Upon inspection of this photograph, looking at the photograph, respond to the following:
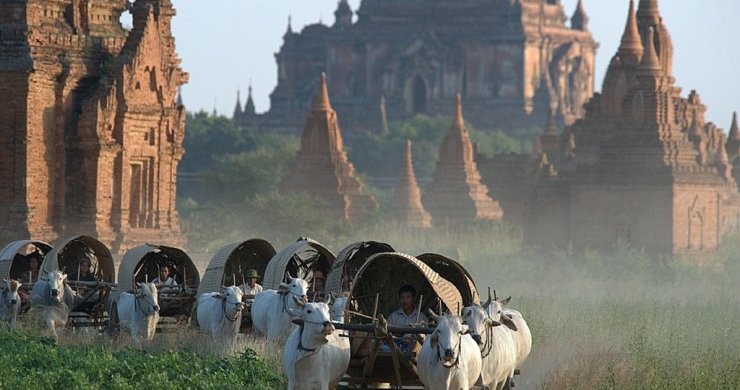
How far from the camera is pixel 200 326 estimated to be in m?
21.3

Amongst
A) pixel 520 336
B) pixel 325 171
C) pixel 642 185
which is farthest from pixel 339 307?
pixel 325 171

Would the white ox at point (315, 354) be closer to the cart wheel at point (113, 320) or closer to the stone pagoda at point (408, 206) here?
the cart wheel at point (113, 320)

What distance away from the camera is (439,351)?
51.6ft

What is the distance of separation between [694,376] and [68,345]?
19.1 ft

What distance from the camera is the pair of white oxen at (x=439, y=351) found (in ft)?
Answer: 51.8

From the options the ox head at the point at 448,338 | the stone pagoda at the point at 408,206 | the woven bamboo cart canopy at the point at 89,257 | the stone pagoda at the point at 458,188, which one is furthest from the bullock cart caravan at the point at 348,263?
the stone pagoda at the point at 458,188

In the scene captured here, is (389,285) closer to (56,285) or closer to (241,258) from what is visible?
(56,285)

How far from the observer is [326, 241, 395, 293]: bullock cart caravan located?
19734 millimetres

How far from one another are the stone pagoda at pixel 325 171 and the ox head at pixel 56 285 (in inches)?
1476

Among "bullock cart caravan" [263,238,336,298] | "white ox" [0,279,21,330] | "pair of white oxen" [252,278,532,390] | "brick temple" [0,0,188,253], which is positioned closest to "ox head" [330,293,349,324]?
"pair of white oxen" [252,278,532,390]

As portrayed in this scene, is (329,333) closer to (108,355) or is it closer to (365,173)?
(108,355)

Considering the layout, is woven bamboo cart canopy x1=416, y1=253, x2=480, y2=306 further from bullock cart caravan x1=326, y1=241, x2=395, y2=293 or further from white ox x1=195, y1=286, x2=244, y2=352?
white ox x1=195, y1=286, x2=244, y2=352

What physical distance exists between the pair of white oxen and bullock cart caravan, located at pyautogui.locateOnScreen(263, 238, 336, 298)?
358 centimetres

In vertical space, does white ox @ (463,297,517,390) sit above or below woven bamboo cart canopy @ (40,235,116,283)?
below
